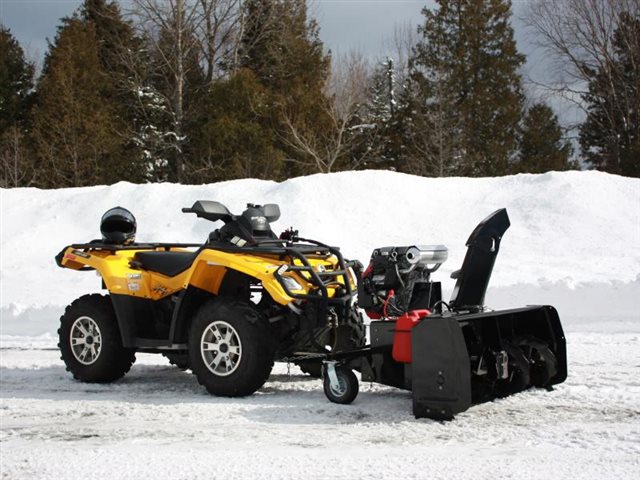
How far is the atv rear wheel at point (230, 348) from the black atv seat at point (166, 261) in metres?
0.61

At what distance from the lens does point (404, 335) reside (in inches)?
223

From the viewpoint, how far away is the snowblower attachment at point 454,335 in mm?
5336

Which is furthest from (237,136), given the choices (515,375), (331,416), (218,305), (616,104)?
(331,416)

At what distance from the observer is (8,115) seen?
35938 millimetres

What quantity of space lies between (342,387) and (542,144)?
101 ft

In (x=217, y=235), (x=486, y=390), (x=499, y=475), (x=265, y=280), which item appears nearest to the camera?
(x=499, y=475)

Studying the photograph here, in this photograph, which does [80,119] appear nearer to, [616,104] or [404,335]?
[616,104]

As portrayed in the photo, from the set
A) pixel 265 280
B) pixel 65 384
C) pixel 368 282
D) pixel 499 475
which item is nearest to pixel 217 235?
Answer: pixel 265 280

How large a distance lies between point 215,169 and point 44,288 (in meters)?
14.9

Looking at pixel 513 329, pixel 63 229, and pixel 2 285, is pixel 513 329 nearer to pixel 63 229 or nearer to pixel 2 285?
pixel 2 285

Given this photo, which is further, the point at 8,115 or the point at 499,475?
the point at 8,115

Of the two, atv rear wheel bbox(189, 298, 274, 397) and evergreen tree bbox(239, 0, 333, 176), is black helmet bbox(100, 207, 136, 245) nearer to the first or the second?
atv rear wheel bbox(189, 298, 274, 397)

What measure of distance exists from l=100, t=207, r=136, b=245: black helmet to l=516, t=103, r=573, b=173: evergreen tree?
27907 mm

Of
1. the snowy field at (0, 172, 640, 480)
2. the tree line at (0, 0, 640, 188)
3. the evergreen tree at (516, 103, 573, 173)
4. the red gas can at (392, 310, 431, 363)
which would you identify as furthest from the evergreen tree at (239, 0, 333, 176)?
the red gas can at (392, 310, 431, 363)
